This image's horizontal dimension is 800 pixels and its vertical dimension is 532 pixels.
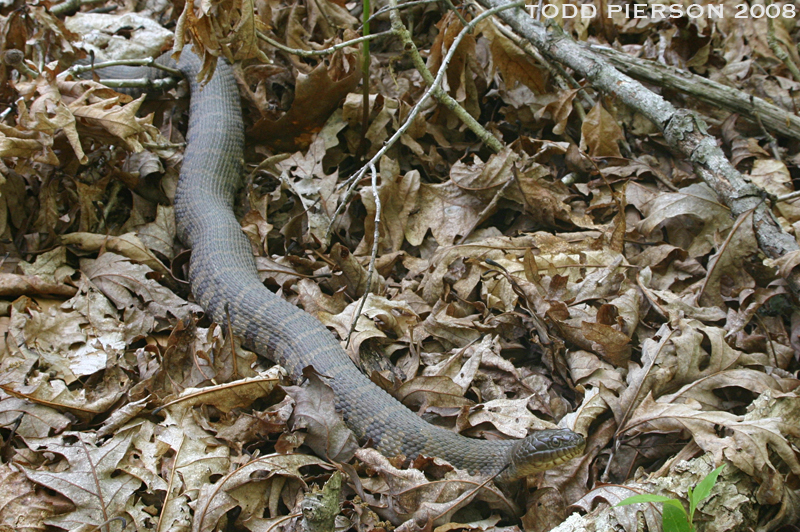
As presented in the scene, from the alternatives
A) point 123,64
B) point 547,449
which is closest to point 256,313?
point 547,449

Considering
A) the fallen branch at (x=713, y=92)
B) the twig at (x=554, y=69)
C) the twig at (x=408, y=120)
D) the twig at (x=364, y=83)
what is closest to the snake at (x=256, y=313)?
the twig at (x=408, y=120)

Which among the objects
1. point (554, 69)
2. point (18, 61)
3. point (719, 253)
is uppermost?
point (18, 61)

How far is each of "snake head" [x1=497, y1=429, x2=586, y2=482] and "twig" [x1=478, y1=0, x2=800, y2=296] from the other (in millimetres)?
1767

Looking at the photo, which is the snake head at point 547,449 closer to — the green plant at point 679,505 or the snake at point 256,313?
the snake at point 256,313

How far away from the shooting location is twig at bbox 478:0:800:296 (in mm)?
3645

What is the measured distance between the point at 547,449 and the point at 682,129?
8.66ft

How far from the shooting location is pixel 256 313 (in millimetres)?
4012

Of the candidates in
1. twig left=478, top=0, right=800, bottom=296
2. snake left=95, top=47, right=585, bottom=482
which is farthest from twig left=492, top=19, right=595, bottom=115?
snake left=95, top=47, right=585, bottom=482

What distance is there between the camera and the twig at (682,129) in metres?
3.64

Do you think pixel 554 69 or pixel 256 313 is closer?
pixel 256 313

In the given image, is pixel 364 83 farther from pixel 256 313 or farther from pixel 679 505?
pixel 679 505

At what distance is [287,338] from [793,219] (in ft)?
12.4

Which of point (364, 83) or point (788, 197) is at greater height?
point (364, 83)

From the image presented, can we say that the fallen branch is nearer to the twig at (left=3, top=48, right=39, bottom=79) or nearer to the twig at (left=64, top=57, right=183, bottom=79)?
the twig at (left=64, top=57, right=183, bottom=79)
